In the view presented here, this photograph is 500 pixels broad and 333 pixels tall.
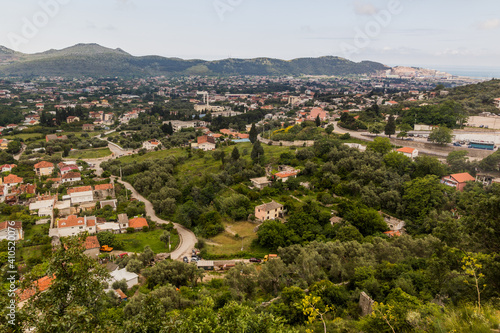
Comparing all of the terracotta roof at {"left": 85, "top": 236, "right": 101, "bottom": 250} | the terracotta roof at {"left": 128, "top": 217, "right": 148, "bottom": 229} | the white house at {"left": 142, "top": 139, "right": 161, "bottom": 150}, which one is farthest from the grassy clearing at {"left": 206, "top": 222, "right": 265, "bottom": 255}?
the white house at {"left": 142, "top": 139, "right": 161, "bottom": 150}

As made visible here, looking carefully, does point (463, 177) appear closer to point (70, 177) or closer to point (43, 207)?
point (43, 207)

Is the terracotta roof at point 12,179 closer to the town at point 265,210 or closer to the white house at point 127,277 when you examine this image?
the town at point 265,210

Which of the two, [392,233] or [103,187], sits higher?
[392,233]

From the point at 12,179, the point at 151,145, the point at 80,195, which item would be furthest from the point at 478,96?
the point at 12,179

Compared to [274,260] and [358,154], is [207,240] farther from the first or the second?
[358,154]

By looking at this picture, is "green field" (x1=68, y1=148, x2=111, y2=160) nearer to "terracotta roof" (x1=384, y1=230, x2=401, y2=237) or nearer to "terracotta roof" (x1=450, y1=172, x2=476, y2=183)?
"terracotta roof" (x1=384, y1=230, x2=401, y2=237)

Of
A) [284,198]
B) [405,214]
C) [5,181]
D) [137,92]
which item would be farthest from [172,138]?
[137,92]
